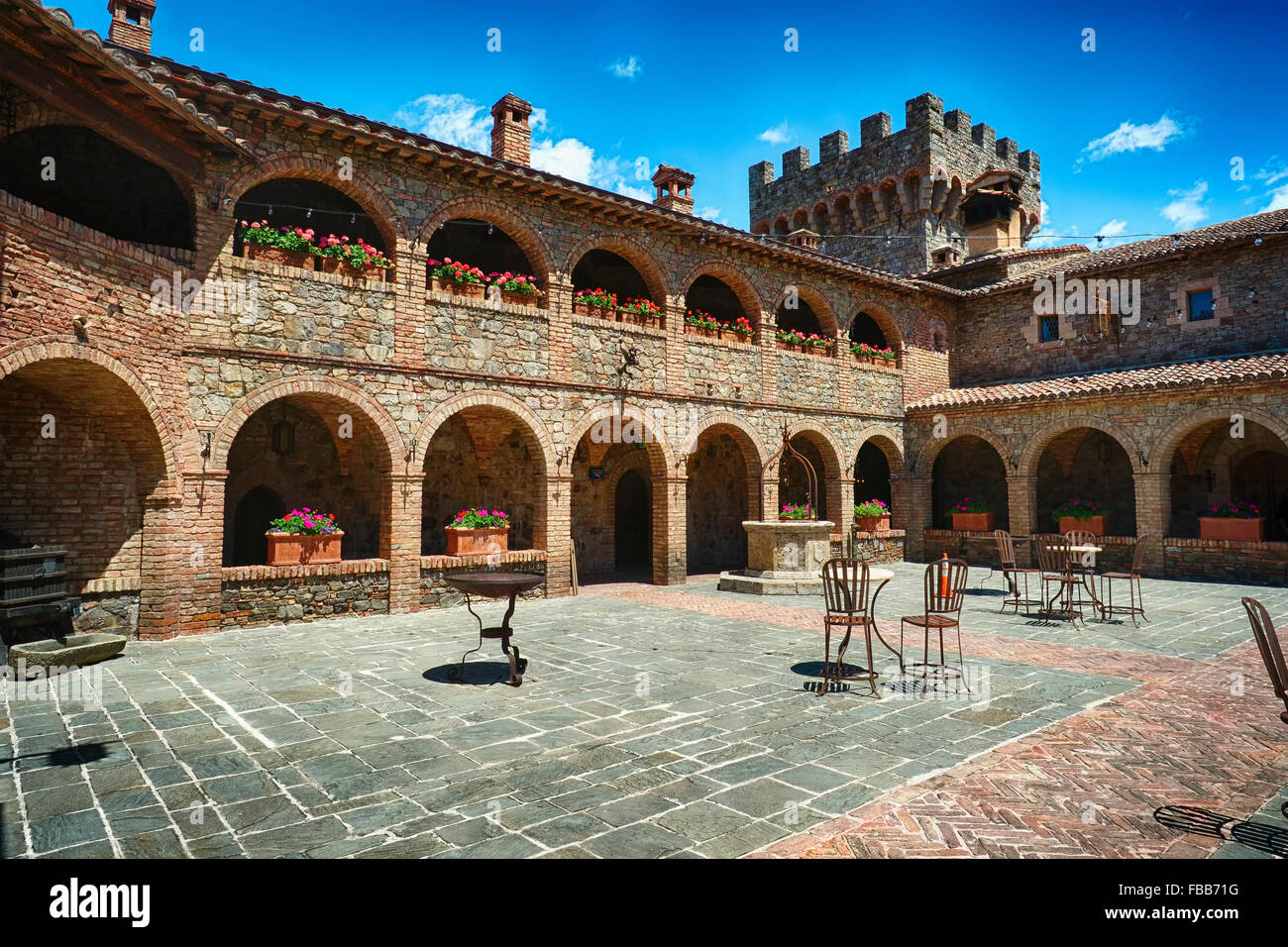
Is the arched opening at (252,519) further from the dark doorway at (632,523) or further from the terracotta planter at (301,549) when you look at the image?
the dark doorway at (632,523)

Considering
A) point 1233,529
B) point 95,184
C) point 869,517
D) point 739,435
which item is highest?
point 95,184

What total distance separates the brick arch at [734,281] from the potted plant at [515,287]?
3.48 m

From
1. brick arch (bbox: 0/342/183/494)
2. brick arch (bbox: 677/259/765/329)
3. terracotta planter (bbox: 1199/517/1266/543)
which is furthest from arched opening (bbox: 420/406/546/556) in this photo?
terracotta planter (bbox: 1199/517/1266/543)

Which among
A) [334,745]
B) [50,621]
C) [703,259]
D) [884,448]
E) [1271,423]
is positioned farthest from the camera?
[884,448]

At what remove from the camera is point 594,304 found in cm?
1379

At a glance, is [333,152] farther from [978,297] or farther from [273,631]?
[978,297]

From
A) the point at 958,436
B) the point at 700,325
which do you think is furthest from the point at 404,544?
the point at 958,436

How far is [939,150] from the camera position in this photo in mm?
25234

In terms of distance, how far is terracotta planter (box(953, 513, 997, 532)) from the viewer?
60.4ft

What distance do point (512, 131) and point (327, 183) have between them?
4.96 meters

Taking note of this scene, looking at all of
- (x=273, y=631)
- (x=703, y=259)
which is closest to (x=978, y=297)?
(x=703, y=259)

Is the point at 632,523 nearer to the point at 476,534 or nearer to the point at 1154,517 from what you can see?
the point at 476,534

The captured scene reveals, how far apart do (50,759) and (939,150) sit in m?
28.1

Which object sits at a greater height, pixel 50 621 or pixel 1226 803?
pixel 50 621
